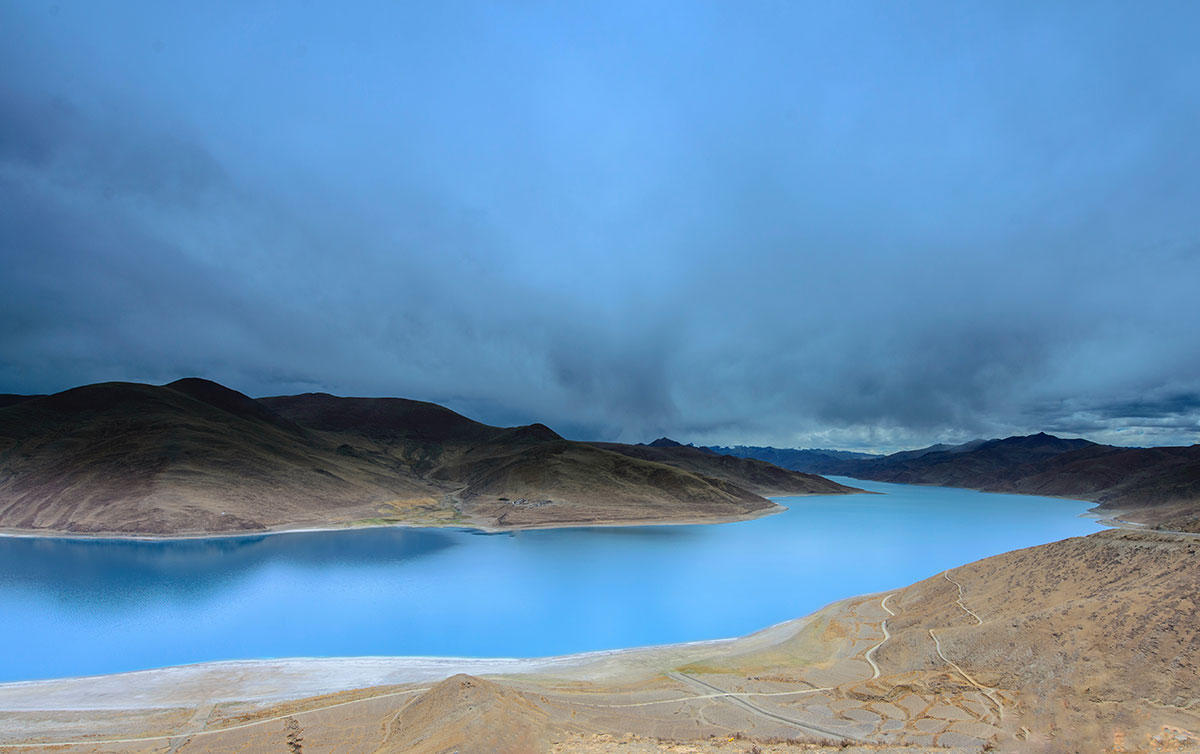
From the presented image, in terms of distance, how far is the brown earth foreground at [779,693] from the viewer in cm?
1777

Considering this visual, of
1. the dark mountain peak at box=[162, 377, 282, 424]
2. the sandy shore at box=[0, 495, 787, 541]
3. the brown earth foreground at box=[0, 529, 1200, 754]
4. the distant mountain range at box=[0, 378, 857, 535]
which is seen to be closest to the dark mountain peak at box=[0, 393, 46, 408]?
the distant mountain range at box=[0, 378, 857, 535]

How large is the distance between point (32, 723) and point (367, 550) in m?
49.5

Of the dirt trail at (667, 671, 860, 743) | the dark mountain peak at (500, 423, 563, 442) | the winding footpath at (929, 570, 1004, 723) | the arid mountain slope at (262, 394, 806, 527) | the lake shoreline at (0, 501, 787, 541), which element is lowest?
the dirt trail at (667, 671, 860, 743)

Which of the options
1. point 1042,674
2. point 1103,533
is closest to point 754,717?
point 1042,674

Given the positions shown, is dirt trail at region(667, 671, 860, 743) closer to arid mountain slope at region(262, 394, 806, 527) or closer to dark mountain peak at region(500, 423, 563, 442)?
arid mountain slope at region(262, 394, 806, 527)

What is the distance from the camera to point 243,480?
94.0 m

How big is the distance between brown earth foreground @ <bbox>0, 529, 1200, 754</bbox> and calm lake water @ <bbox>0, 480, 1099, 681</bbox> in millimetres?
4842

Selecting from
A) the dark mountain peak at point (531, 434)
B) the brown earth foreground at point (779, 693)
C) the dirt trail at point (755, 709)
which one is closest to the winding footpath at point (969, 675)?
the brown earth foreground at point (779, 693)

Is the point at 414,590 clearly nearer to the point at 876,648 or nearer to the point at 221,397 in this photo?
the point at 876,648

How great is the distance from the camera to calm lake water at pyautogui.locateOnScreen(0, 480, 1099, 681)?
113ft

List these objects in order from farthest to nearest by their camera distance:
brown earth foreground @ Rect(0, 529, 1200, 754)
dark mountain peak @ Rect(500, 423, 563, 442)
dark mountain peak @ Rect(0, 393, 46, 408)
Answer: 1. dark mountain peak @ Rect(500, 423, 563, 442)
2. dark mountain peak @ Rect(0, 393, 46, 408)
3. brown earth foreground @ Rect(0, 529, 1200, 754)

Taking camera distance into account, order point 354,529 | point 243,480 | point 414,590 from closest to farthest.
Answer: point 414,590
point 354,529
point 243,480

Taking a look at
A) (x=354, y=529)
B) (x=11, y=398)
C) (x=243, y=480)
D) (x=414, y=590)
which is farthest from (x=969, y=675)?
(x=11, y=398)

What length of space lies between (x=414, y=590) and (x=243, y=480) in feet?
203
